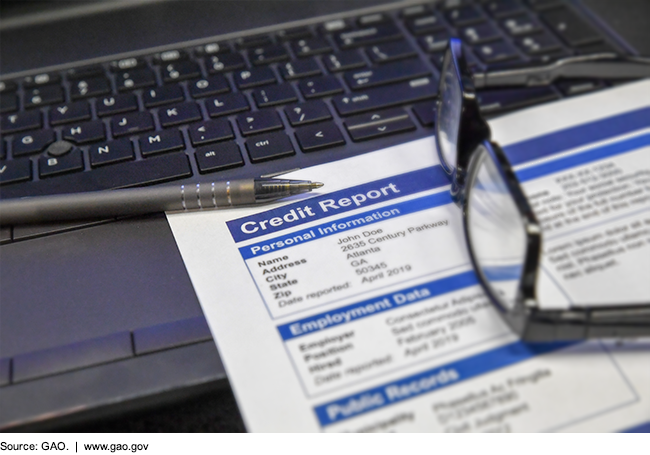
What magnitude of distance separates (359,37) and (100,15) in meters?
0.22

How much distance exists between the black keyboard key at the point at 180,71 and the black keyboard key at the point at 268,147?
0.31 feet

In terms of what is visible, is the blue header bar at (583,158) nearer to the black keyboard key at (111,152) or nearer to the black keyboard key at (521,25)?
the black keyboard key at (521,25)

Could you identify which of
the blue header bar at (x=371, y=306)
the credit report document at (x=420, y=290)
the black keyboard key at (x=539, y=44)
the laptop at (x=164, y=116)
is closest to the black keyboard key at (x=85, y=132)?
the laptop at (x=164, y=116)

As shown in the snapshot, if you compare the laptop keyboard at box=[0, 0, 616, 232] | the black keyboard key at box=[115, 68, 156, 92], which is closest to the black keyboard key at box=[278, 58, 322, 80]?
the laptop keyboard at box=[0, 0, 616, 232]

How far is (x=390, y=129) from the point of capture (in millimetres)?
408

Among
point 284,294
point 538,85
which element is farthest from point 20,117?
point 538,85

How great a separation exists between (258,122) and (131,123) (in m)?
0.09

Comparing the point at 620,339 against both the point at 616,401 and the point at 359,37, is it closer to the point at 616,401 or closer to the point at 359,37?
the point at 616,401

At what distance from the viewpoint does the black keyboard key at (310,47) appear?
1.51 feet

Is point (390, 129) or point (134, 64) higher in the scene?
point (134, 64)

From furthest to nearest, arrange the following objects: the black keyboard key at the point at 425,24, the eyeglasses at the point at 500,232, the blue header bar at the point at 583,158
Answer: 1. the black keyboard key at the point at 425,24
2. the blue header bar at the point at 583,158
3. the eyeglasses at the point at 500,232

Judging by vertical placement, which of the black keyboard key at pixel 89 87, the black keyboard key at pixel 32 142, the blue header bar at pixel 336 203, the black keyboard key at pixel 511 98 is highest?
the black keyboard key at pixel 89 87

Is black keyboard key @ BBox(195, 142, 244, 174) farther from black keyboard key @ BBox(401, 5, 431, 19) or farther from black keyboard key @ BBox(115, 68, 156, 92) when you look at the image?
black keyboard key @ BBox(401, 5, 431, 19)

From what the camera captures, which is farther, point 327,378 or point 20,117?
point 20,117
